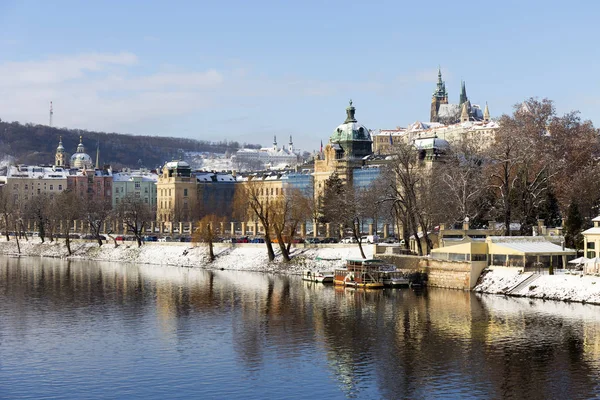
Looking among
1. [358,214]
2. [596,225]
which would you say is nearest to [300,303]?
[596,225]

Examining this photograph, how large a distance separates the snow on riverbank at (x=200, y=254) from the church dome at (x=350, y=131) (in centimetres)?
4416

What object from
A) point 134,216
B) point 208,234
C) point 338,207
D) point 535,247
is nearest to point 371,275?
point 535,247

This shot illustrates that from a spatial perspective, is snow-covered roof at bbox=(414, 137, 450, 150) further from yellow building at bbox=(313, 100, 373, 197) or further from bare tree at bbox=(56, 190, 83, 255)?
bare tree at bbox=(56, 190, 83, 255)

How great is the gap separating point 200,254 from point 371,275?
35491 mm

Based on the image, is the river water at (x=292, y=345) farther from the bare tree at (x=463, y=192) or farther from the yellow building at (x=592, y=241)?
the bare tree at (x=463, y=192)

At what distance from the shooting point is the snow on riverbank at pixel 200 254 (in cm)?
10075

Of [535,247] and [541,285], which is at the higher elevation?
[535,247]

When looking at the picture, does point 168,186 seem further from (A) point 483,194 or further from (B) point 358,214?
(A) point 483,194

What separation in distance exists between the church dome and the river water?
266 feet

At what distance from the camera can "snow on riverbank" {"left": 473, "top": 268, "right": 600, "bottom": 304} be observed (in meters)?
70.4

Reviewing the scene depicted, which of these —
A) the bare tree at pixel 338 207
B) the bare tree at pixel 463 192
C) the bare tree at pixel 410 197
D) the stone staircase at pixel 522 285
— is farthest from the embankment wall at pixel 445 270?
the bare tree at pixel 338 207

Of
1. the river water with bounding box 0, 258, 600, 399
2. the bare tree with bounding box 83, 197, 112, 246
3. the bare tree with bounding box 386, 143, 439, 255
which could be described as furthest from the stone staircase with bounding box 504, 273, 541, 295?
the bare tree with bounding box 83, 197, 112, 246

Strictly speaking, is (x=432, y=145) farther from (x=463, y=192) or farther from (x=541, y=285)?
(x=541, y=285)

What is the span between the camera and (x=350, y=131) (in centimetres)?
16262
